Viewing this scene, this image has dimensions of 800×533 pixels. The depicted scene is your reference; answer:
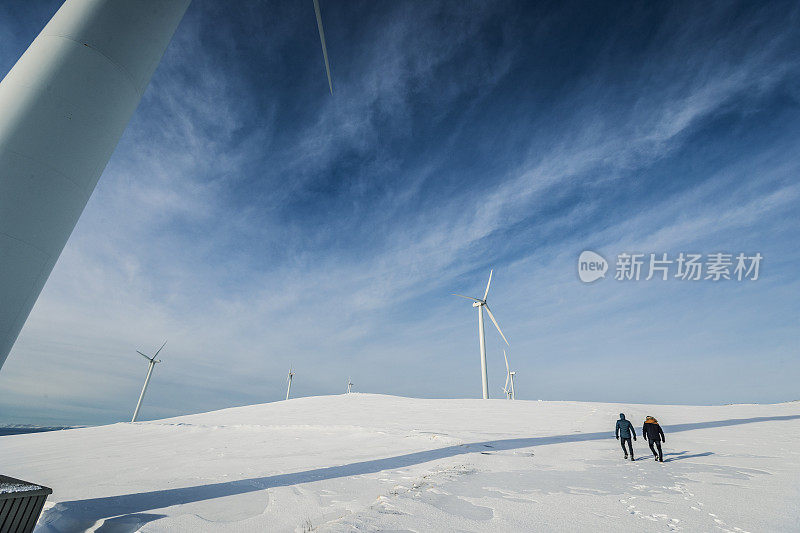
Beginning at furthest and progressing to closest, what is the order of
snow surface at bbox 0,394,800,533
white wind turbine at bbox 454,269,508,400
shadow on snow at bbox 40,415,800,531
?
white wind turbine at bbox 454,269,508,400 < shadow on snow at bbox 40,415,800,531 < snow surface at bbox 0,394,800,533

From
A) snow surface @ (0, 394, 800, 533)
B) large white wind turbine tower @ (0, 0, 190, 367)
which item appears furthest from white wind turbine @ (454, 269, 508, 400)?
large white wind turbine tower @ (0, 0, 190, 367)

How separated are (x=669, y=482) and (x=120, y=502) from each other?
510 inches

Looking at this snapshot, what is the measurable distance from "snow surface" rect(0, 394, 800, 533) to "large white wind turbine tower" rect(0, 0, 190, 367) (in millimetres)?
4720

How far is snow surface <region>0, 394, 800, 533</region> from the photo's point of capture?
6426 millimetres

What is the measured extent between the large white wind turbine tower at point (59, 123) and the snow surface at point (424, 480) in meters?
4.72

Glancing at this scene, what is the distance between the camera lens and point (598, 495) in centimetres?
795

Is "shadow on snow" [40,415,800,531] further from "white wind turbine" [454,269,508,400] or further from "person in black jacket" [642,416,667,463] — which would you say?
"white wind turbine" [454,269,508,400]

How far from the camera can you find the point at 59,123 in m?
5.43

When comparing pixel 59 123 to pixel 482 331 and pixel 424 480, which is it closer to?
pixel 424 480

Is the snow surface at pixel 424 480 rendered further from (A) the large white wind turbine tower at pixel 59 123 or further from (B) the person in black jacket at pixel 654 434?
(A) the large white wind turbine tower at pixel 59 123

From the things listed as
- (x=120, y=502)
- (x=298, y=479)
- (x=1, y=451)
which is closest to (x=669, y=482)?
(x=298, y=479)

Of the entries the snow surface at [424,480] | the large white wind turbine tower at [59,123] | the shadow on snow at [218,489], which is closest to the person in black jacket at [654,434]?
the snow surface at [424,480]

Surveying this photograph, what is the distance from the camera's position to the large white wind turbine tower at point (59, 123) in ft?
16.5

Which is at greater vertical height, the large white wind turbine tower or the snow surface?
the large white wind turbine tower
